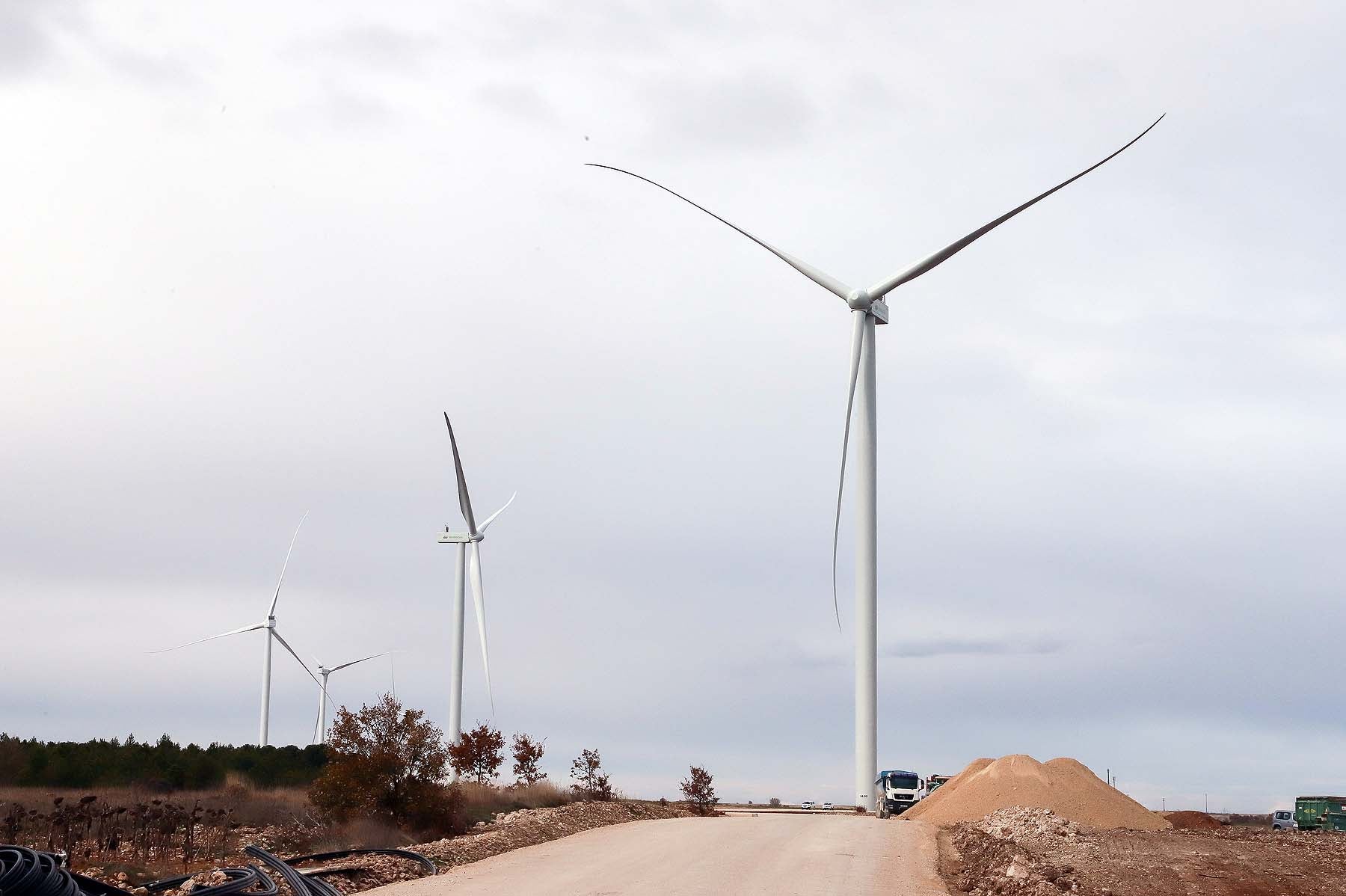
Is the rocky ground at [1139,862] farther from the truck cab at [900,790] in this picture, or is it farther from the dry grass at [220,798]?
the truck cab at [900,790]

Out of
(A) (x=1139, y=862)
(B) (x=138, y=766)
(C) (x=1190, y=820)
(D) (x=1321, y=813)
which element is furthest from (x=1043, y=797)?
(B) (x=138, y=766)

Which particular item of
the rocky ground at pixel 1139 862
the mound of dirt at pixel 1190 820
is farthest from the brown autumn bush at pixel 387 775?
the mound of dirt at pixel 1190 820

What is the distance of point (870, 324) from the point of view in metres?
48.5

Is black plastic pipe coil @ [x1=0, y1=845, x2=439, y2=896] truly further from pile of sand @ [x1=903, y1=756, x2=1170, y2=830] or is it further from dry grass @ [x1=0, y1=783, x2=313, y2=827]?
pile of sand @ [x1=903, y1=756, x2=1170, y2=830]

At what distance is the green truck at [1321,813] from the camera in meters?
54.8

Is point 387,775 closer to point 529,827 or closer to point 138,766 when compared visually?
point 529,827

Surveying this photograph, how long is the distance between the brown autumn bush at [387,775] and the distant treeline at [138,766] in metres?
18.7

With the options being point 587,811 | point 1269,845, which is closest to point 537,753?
point 587,811

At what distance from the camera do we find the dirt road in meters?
22.3

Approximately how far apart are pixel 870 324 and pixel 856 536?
27.4 feet

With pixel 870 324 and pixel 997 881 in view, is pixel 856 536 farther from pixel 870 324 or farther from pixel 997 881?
pixel 997 881

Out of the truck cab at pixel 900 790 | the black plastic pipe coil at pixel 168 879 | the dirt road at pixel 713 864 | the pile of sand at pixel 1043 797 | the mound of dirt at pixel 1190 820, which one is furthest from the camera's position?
the truck cab at pixel 900 790

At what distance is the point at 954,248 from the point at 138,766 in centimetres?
3969

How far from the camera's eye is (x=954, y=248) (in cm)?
4497
